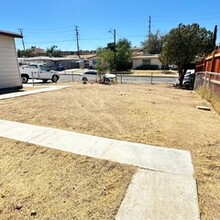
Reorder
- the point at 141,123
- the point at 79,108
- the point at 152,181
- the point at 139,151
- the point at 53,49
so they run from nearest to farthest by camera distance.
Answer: the point at 152,181 < the point at 139,151 < the point at 141,123 < the point at 79,108 < the point at 53,49

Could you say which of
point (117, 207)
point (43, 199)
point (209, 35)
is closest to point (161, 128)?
point (117, 207)

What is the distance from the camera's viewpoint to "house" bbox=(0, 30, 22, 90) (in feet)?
40.0

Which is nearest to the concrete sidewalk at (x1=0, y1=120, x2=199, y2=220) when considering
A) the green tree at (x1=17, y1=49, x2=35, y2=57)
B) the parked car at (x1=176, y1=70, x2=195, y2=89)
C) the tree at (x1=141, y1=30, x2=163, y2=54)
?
the parked car at (x1=176, y1=70, x2=195, y2=89)

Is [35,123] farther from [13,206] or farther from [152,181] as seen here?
[152,181]

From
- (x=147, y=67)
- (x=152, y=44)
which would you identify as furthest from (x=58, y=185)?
(x=152, y=44)

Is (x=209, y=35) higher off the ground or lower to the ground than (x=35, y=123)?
higher

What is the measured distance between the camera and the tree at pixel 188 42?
69.6 feet

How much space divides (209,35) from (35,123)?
21.2 meters

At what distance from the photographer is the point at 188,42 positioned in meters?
21.2

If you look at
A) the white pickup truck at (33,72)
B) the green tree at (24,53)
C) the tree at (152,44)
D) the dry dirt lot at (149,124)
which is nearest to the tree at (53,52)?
the green tree at (24,53)

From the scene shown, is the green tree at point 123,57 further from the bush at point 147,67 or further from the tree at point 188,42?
the tree at point 188,42

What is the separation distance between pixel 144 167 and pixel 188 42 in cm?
2045

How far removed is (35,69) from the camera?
74.6ft

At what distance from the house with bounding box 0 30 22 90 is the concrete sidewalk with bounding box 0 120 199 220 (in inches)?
311
